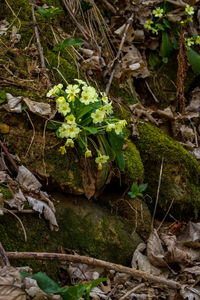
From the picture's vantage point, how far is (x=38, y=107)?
257cm

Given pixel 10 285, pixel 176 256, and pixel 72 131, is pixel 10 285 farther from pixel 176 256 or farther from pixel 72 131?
pixel 176 256

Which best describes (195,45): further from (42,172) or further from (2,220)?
(2,220)

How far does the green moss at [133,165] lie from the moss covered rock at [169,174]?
0.69ft

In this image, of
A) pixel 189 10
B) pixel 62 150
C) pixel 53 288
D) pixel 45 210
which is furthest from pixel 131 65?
pixel 53 288

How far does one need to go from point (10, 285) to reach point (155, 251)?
1352mm

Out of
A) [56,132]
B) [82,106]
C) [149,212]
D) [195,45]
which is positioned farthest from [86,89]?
[195,45]

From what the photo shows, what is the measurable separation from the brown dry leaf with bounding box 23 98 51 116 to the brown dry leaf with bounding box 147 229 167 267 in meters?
1.22

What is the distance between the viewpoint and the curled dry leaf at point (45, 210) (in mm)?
2171

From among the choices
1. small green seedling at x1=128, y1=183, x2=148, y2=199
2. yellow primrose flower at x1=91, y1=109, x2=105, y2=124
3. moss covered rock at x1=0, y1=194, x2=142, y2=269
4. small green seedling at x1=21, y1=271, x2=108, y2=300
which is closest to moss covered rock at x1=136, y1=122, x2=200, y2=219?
small green seedling at x1=128, y1=183, x2=148, y2=199

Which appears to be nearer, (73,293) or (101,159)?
(73,293)

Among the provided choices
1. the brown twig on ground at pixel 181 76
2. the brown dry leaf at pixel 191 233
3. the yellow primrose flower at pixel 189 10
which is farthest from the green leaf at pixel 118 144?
the yellow primrose flower at pixel 189 10

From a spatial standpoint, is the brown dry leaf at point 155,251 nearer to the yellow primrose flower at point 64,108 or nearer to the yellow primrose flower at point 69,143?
the yellow primrose flower at point 69,143

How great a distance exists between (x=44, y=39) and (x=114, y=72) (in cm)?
77

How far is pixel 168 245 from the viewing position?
8.70 ft
